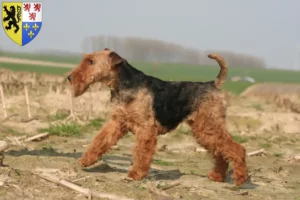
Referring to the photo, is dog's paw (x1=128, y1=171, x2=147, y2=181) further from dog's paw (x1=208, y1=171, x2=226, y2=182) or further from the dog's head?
dog's paw (x1=208, y1=171, x2=226, y2=182)

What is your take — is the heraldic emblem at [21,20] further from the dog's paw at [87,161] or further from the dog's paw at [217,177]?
the dog's paw at [217,177]

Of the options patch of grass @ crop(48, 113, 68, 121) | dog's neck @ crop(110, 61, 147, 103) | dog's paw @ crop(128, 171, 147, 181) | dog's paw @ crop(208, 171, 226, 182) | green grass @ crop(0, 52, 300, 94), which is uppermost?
dog's neck @ crop(110, 61, 147, 103)

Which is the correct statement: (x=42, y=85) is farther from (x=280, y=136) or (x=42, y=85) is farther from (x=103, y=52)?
(x=103, y=52)

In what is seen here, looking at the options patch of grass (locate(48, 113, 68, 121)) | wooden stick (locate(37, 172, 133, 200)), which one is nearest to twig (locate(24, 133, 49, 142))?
patch of grass (locate(48, 113, 68, 121))

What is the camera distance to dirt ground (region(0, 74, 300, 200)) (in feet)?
22.7

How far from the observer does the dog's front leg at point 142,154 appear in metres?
7.66

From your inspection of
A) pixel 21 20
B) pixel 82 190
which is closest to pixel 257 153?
pixel 21 20

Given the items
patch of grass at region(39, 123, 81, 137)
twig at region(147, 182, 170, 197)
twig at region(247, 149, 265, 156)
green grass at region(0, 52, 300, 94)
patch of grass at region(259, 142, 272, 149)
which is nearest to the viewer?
twig at region(147, 182, 170, 197)

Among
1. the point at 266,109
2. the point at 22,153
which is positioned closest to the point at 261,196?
the point at 22,153

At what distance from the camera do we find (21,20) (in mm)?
11344

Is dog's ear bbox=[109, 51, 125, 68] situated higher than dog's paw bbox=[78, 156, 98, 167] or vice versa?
dog's ear bbox=[109, 51, 125, 68]

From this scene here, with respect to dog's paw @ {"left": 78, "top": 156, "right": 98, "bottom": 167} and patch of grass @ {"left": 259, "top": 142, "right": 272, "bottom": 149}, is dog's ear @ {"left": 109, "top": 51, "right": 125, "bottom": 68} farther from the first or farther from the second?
patch of grass @ {"left": 259, "top": 142, "right": 272, "bottom": 149}

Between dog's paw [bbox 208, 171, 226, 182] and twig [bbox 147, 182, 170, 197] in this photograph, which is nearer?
twig [bbox 147, 182, 170, 197]

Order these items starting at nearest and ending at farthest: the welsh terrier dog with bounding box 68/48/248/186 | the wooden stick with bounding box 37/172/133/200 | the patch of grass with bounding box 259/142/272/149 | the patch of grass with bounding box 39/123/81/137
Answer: the wooden stick with bounding box 37/172/133/200 < the welsh terrier dog with bounding box 68/48/248/186 < the patch of grass with bounding box 39/123/81/137 < the patch of grass with bounding box 259/142/272/149
